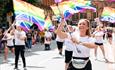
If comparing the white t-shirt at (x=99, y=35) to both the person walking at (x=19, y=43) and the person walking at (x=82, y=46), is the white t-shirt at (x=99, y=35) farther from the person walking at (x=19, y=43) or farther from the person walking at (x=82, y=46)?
the person walking at (x=82, y=46)

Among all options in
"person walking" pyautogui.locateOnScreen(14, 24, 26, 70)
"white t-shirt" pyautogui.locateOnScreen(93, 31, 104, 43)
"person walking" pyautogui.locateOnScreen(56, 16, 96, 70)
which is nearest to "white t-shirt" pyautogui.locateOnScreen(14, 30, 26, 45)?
"person walking" pyautogui.locateOnScreen(14, 24, 26, 70)

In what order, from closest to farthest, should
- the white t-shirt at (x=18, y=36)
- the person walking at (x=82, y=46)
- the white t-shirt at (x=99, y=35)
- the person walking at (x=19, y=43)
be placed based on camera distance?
1. the person walking at (x=82, y=46)
2. the person walking at (x=19, y=43)
3. the white t-shirt at (x=18, y=36)
4. the white t-shirt at (x=99, y=35)

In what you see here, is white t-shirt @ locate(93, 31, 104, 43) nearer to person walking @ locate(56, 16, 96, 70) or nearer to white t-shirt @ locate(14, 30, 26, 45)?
white t-shirt @ locate(14, 30, 26, 45)

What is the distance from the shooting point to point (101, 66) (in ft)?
51.7

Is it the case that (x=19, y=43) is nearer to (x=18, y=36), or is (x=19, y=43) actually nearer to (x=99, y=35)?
(x=18, y=36)

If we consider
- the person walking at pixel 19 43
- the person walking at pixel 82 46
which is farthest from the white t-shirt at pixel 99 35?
the person walking at pixel 82 46

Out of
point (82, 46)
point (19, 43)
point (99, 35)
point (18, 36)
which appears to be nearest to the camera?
point (82, 46)

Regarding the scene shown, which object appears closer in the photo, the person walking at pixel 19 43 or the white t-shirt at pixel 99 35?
the person walking at pixel 19 43

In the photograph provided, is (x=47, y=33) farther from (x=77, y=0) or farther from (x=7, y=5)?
(x=77, y=0)

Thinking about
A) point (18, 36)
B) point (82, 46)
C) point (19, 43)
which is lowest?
point (19, 43)

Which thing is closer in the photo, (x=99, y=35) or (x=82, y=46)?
(x=82, y=46)

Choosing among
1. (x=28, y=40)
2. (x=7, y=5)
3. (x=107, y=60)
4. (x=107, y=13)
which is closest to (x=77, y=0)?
(x=107, y=60)

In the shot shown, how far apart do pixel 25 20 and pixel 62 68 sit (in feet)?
10.7

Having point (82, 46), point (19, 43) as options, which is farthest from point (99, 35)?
point (82, 46)
